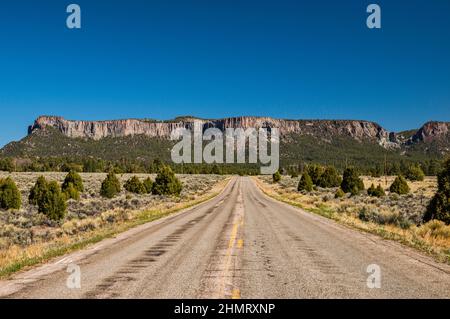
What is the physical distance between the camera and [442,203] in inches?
789

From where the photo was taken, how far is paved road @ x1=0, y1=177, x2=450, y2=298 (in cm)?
734

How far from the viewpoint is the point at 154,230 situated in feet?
59.0

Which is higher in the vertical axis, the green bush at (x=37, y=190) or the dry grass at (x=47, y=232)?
the green bush at (x=37, y=190)

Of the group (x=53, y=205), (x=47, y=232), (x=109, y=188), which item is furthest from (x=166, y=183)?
(x=47, y=232)

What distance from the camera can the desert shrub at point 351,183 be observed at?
169 ft

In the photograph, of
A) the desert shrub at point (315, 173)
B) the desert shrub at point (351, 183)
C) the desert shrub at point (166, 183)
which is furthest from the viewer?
the desert shrub at point (315, 173)

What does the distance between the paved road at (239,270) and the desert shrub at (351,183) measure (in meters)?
37.9

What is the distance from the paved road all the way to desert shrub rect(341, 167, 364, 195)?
37.9 meters

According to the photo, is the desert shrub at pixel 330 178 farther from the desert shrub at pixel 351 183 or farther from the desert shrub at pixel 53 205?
the desert shrub at pixel 53 205

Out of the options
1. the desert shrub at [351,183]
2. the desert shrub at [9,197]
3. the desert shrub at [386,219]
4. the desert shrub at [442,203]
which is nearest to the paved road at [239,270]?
the desert shrub at [386,219]

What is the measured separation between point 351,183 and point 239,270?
149 feet

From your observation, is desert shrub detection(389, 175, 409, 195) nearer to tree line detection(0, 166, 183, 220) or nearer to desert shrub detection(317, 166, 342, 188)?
desert shrub detection(317, 166, 342, 188)
